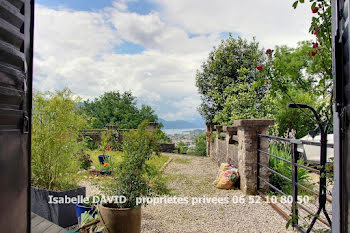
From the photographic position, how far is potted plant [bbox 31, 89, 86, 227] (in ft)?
12.1

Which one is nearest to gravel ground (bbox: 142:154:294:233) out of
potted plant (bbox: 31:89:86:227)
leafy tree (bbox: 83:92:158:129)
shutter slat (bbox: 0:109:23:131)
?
potted plant (bbox: 31:89:86:227)

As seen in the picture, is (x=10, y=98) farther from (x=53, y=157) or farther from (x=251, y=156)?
(x=251, y=156)

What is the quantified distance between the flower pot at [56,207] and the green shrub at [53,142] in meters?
0.17

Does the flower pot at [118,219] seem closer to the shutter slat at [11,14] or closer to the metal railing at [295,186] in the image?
the metal railing at [295,186]

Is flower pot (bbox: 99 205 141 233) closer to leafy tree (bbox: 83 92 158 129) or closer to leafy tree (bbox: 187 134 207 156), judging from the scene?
leafy tree (bbox: 187 134 207 156)

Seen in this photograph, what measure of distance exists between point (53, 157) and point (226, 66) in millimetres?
12139

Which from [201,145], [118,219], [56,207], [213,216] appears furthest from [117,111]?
[118,219]

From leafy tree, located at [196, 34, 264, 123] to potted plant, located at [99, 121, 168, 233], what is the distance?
449 inches

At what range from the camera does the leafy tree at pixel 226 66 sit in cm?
1463

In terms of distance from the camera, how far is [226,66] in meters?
14.8

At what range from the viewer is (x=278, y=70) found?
3.02m

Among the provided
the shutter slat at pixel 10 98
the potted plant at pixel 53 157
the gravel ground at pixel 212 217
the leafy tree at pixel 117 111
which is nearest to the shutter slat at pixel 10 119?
the shutter slat at pixel 10 98

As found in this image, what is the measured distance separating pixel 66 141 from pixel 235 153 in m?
3.87

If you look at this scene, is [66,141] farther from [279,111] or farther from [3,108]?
[279,111]
